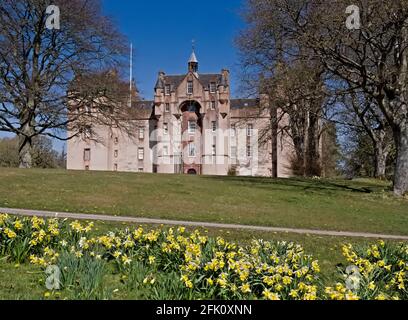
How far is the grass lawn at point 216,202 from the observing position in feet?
39.5

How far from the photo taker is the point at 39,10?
85.3 feet

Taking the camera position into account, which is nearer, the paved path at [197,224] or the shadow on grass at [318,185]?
the paved path at [197,224]

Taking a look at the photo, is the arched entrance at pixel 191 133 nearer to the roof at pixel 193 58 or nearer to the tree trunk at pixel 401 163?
the roof at pixel 193 58

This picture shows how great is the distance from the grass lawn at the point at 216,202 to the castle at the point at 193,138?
1387 inches

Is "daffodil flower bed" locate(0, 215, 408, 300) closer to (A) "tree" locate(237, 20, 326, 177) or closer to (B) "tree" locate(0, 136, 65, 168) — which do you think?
(A) "tree" locate(237, 20, 326, 177)

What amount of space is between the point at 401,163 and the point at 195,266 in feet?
57.7

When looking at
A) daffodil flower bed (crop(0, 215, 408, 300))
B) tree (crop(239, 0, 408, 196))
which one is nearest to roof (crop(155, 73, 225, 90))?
tree (crop(239, 0, 408, 196))

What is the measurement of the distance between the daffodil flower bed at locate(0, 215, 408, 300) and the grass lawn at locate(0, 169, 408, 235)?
4.95 metres

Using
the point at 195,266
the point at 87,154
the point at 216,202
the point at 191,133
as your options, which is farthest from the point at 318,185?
the point at 87,154

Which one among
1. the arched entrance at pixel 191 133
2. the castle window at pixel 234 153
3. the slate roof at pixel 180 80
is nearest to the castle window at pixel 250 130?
the castle window at pixel 234 153

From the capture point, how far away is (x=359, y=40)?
17188mm

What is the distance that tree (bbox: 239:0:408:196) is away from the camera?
54.0ft

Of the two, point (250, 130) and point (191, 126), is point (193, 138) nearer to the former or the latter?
point (191, 126)
